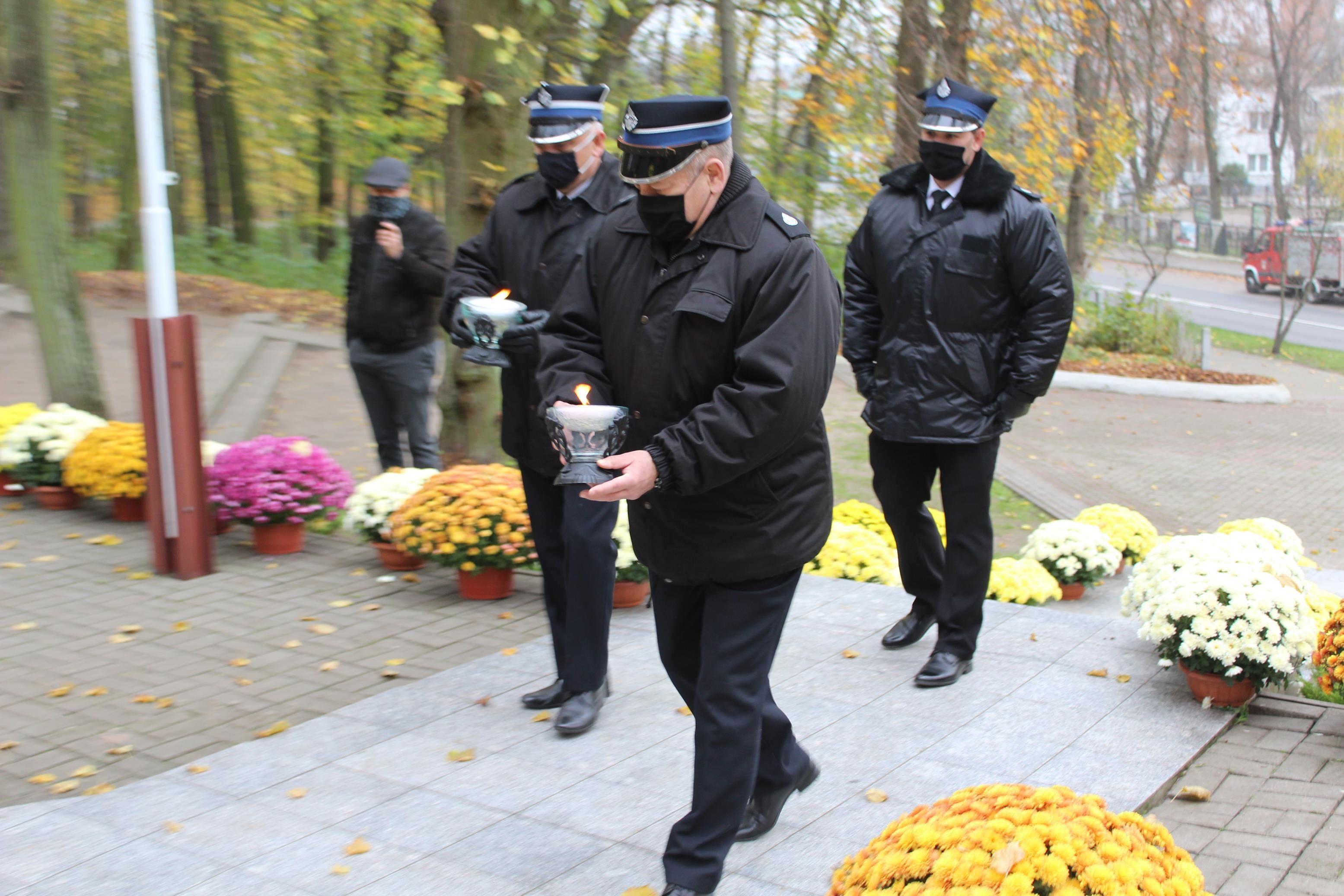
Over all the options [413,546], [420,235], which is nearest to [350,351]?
[420,235]

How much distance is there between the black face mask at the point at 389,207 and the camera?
662 cm

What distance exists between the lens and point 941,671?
15.1 ft

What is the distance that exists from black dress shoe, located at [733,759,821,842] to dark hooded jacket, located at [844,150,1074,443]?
1612 mm

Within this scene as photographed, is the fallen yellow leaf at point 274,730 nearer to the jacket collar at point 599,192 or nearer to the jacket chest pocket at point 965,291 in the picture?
the jacket collar at point 599,192

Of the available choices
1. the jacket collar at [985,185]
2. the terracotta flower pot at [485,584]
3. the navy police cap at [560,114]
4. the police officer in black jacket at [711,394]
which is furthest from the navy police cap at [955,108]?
the terracotta flower pot at [485,584]

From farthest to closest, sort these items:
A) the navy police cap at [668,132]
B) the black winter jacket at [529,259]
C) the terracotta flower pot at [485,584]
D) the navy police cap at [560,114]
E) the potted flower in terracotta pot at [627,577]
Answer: the terracotta flower pot at [485,584] < the potted flower in terracotta pot at [627,577] < the black winter jacket at [529,259] < the navy police cap at [560,114] < the navy police cap at [668,132]

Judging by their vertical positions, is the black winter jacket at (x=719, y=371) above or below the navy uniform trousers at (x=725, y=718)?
above

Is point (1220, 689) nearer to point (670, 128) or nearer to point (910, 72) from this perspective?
point (670, 128)

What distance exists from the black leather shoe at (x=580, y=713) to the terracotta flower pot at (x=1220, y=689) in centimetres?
206

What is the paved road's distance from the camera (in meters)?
26.2

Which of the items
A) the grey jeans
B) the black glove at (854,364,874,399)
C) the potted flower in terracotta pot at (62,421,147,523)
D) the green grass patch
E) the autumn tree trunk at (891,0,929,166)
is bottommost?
the green grass patch

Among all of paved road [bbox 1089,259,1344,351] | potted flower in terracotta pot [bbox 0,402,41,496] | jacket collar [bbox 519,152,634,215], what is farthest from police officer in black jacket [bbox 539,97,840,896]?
paved road [bbox 1089,259,1344,351]

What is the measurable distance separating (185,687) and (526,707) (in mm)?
1336

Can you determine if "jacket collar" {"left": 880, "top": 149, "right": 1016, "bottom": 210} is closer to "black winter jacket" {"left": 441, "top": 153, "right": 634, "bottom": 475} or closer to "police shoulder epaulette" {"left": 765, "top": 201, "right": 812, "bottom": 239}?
"black winter jacket" {"left": 441, "top": 153, "right": 634, "bottom": 475}
